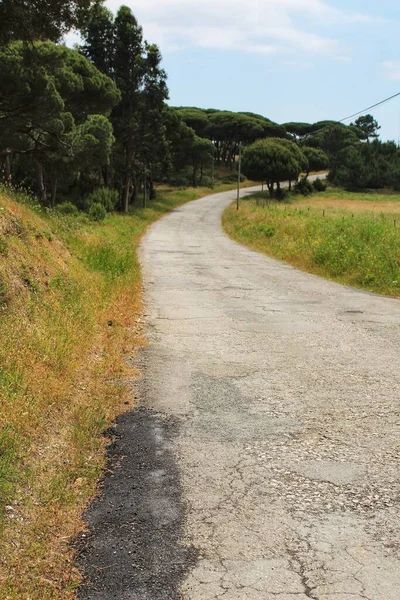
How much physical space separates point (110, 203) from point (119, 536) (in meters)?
35.5

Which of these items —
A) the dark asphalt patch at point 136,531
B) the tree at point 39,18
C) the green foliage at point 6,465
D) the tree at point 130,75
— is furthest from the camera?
the tree at point 130,75

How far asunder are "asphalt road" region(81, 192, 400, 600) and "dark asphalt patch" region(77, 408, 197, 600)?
10 mm

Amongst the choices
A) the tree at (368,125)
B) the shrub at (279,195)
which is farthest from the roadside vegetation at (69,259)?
the tree at (368,125)

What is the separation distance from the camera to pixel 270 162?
71250mm

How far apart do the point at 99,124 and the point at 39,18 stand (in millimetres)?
12007

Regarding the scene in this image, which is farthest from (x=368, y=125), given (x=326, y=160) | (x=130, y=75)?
(x=130, y=75)

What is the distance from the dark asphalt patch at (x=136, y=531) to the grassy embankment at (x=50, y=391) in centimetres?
13

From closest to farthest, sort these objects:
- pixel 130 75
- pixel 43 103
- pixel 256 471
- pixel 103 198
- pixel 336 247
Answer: pixel 256 471 < pixel 43 103 < pixel 336 247 < pixel 103 198 < pixel 130 75

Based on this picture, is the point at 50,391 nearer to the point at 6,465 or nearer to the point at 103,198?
the point at 6,465

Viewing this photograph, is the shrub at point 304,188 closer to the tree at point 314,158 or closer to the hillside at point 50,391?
the tree at point 314,158

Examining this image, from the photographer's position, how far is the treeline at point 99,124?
59.0 feet

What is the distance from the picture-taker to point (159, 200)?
62.1 meters

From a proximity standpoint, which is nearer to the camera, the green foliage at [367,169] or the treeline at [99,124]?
the treeline at [99,124]

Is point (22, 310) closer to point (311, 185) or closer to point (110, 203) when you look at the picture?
point (110, 203)
